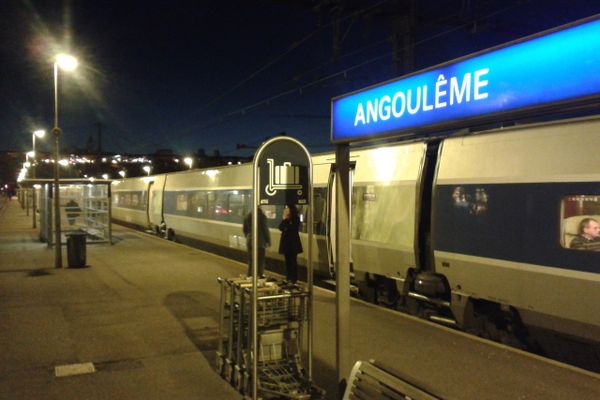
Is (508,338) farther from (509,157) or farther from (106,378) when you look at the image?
(106,378)

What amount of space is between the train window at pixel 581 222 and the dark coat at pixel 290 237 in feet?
19.5

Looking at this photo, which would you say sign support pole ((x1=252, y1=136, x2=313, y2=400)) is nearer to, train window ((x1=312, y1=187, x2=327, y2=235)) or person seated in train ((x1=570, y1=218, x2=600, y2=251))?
person seated in train ((x1=570, y1=218, x2=600, y2=251))

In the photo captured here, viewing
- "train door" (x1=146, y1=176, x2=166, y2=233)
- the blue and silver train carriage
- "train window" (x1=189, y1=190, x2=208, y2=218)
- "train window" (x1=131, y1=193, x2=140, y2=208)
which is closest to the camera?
the blue and silver train carriage

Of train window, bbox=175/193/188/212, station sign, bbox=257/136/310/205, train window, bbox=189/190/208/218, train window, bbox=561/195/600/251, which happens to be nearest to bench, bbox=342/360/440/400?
station sign, bbox=257/136/310/205

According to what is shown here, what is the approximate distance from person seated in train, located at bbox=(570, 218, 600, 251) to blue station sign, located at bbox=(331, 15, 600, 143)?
3.63 meters

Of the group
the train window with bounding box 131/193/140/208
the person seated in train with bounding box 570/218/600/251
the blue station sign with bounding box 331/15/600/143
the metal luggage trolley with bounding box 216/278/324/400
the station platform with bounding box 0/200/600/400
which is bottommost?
the station platform with bounding box 0/200/600/400

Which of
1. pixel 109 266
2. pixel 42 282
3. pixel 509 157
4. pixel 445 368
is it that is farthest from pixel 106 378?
pixel 109 266

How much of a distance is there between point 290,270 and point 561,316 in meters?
5.99

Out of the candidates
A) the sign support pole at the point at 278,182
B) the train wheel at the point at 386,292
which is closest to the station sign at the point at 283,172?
the sign support pole at the point at 278,182

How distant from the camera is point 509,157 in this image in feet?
24.1

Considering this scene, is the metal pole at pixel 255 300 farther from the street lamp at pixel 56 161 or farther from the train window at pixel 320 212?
the street lamp at pixel 56 161

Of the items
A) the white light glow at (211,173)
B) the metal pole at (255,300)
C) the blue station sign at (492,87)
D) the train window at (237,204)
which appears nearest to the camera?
the blue station sign at (492,87)

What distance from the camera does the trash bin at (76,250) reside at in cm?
1410

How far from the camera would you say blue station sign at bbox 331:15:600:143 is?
2498 mm
